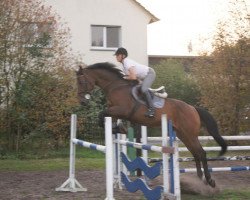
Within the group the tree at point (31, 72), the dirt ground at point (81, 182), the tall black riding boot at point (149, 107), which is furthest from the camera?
the tree at point (31, 72)

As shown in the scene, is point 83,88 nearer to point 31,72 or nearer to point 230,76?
point 31,72

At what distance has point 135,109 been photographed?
858 cm

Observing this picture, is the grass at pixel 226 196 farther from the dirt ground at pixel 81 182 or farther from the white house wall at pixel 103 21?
the white house wall at pixel 103 21

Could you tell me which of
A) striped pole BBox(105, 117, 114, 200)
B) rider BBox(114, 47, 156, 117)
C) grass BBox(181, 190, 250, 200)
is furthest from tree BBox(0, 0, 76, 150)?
striped pole BBox(105, 117, 114, 200)

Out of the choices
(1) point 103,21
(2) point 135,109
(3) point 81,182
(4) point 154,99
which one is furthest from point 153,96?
(1) point 103,21

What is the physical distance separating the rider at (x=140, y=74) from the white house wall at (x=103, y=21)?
568 inches

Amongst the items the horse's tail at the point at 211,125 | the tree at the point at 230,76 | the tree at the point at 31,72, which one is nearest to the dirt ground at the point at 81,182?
the horse's tail at the point at 211,125

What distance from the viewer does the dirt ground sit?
8.37 meters

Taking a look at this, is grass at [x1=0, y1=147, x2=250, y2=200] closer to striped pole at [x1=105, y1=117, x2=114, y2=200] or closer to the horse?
the horse

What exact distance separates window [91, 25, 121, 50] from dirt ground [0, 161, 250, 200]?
1282cm

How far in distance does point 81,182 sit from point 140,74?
109 inches

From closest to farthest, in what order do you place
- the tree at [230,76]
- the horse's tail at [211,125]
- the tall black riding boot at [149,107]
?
the tall black riding boot at [149,107] → the horse's tail at [211,125] → the tree at [230,76]

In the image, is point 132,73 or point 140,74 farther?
point 140,74

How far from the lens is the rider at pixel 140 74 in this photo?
859 cm
